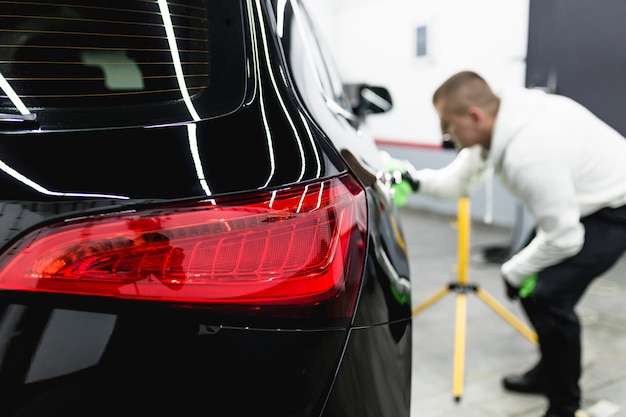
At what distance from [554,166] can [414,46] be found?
15.4ft

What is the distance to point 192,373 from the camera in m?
0.81

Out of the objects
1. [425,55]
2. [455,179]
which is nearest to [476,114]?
[455,179]

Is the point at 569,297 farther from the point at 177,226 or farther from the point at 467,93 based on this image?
the point at 177,226

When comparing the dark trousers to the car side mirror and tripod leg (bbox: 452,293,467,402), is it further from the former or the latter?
the car side mirror

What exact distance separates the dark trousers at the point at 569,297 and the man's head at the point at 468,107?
507 mm

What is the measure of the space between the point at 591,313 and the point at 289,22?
2896mm

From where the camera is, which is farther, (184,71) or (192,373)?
(184,71)

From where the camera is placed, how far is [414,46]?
6.31 metres

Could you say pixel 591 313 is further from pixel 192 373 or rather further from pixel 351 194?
pixel 192 373

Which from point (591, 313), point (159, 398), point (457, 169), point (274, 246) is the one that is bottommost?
point (591, 313)

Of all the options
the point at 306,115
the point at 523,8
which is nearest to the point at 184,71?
→ the point at 306,115

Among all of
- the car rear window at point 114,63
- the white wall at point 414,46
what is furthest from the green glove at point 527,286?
the white wall at point 414,46

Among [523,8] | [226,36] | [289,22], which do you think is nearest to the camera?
[226,36]

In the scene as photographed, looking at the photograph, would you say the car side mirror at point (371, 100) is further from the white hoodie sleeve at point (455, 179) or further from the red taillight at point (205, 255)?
the red taillight at point (205, 255)
